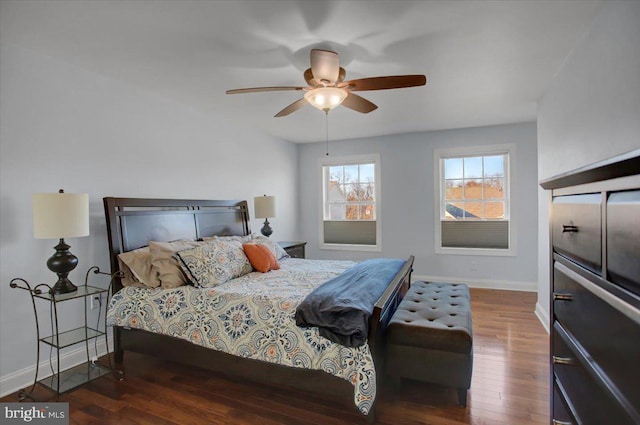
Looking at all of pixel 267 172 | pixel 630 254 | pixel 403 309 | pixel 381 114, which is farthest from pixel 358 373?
pixel 267 172

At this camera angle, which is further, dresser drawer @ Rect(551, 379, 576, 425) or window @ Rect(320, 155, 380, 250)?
window @ Rect(320, 155, 380, 250)

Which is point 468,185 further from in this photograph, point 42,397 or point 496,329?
point 42,397

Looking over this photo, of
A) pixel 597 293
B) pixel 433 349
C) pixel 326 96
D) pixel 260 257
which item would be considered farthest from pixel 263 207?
pixel 597 293

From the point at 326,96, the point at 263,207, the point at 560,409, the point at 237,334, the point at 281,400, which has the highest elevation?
the point at 326,96

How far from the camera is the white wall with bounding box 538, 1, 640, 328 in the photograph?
1.81 metres

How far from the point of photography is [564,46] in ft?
8.39

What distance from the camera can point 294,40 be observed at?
242 cm

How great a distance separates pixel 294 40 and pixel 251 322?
1.99 m

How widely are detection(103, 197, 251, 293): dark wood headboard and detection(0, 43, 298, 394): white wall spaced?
0.15 m

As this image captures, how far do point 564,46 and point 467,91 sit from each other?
1023 mm

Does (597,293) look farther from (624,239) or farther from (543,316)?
(543,316)

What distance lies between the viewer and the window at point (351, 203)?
231 inches

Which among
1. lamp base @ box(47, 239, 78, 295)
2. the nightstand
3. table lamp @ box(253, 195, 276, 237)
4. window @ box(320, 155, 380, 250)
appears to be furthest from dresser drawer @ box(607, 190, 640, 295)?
window @ box(320, 155, 380, 250)

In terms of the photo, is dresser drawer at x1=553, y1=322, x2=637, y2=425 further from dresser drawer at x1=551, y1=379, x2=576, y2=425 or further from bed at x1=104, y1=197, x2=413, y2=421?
bed at x1=104, y1=197, x2=413, y2=421
